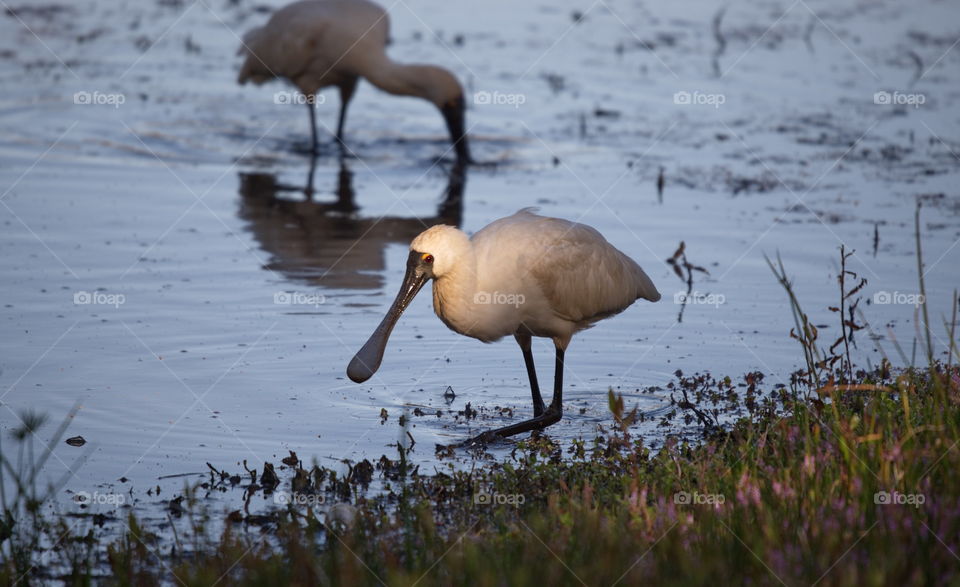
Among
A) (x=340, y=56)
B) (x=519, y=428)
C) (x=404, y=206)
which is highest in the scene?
(x=340, y=56)

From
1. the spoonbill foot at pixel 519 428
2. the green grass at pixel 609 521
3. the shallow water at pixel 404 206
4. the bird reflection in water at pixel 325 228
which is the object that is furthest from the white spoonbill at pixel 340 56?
the green grass at pixel 609 521

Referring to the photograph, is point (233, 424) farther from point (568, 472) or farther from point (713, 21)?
point (713, 21)

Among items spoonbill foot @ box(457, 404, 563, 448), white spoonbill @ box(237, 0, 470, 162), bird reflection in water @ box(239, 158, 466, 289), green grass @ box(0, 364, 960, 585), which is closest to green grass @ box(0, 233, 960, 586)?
green grass @ box(0, 364, 960, 585)

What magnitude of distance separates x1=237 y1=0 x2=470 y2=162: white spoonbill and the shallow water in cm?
57

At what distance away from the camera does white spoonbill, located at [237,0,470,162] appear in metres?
14.5

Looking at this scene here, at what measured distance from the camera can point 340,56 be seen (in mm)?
14539

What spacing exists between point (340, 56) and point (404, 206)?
3.07 m

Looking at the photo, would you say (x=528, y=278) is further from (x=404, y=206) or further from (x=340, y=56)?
(x=340, y=56)

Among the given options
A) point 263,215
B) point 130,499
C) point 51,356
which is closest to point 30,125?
point 263,215

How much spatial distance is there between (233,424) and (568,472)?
184cm

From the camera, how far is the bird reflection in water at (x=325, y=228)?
981cm

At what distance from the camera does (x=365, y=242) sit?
10.7m

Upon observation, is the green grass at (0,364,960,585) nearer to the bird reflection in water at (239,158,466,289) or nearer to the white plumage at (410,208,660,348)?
the white plumage at (410,208,660,348)

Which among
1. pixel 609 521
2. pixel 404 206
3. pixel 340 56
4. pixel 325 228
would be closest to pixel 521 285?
pixel 609 521
